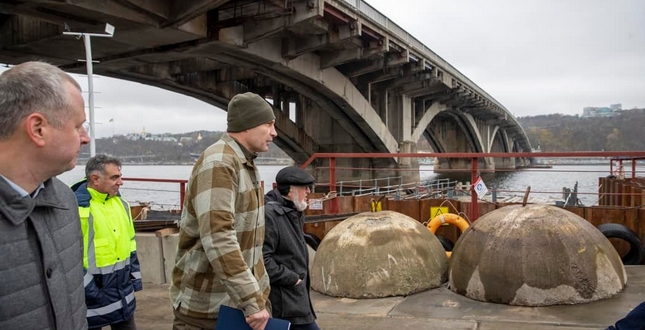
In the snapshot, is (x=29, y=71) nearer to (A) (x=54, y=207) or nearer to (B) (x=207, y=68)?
(A) (x=54, y=207)

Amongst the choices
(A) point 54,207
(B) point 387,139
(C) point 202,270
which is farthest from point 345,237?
(B) point 387,139

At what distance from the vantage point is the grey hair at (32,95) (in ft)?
5.13

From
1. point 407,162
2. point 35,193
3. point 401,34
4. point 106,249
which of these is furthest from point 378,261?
point 407,162

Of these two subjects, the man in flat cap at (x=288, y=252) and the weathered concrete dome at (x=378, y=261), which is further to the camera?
the weathered concrete dome at (x=378, y=261)

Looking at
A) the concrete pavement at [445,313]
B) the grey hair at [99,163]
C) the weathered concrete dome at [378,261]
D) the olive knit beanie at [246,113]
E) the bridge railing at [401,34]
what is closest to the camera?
the olive knit beanie at [246,113]

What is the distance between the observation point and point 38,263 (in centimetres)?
159

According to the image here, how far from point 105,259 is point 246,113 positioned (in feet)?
5.44

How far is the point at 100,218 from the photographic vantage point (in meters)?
3.61

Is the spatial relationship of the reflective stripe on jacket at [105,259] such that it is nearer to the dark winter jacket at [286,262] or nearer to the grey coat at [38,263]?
the dark winter jacket at [286,262]

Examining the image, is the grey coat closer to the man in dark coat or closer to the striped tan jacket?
the man in dark coat

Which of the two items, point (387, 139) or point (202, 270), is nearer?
point (202, 270)

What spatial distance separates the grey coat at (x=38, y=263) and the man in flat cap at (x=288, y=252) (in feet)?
5.60

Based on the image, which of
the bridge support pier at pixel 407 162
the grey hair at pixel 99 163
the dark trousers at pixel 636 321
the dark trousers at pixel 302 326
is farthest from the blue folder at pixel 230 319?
the bridge support pier at pixel 407 162

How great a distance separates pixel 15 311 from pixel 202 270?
119 cm
